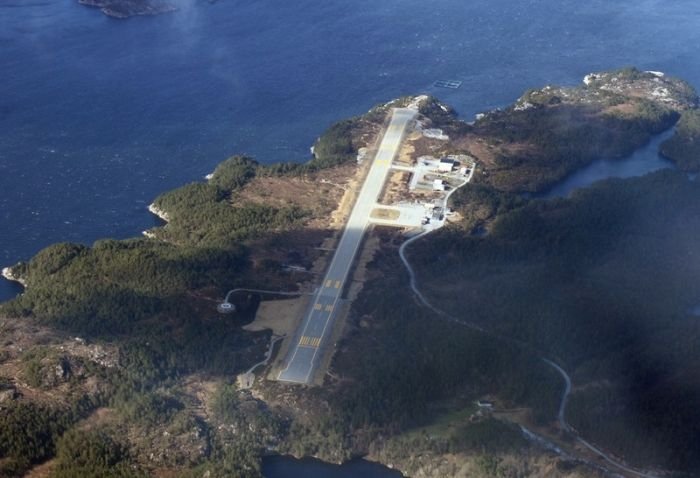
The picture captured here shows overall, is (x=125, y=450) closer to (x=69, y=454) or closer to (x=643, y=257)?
(x=69, y=454)

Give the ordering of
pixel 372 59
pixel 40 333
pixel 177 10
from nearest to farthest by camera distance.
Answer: pixel 40 333 < pixel 372 59 < pixel 177 10

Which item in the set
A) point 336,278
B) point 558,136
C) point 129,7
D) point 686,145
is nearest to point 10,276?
point 336,278

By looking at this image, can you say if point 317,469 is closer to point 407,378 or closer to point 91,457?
point 407,378

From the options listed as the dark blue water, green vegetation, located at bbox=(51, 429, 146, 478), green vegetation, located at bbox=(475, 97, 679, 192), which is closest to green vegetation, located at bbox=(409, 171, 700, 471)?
green vegetation, located at bbox=(475, 97, 679, 192)

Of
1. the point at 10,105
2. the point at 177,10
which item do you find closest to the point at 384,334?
the point at 10,105

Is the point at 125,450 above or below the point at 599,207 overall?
above

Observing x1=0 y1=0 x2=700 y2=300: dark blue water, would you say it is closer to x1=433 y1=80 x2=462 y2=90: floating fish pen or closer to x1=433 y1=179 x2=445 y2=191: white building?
x1=433 y1=80 x2=462 y2=90: floating fish pen

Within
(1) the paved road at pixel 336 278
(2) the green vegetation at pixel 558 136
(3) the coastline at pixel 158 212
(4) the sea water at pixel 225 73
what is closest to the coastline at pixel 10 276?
(4) the sea water at pixel 225 73
